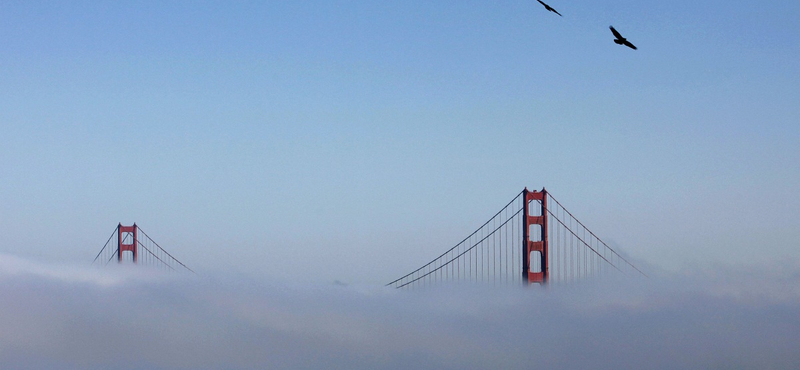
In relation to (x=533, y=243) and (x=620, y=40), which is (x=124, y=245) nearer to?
(x=533, y=243)

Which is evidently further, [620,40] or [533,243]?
[533,243]

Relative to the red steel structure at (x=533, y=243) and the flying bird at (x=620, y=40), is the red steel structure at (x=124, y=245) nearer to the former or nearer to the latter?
the red steel structure at (x=533, y=243)

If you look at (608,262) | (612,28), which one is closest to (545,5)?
(612,28)

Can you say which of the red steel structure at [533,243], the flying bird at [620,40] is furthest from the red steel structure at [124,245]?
the flying bird at [620,40]

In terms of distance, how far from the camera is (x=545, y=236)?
69.4 m

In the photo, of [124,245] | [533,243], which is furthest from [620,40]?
[124,245]

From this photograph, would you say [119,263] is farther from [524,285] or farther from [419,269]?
[524,285]

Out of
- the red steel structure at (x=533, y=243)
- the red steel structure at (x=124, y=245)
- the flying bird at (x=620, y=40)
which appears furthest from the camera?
the red steel structure at (x=124, y=245)

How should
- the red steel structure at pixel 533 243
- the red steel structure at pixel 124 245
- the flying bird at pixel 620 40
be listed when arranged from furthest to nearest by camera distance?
the red steel structure at pixel 124 245, the red steel structure at pixel 533 243, the flying bird at pixel 620 40

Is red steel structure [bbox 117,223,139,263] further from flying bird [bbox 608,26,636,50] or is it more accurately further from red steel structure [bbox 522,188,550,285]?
flying bird [bbox 608,26,636,50]

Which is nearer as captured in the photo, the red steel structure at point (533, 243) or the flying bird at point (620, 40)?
the flying bird at point (620, 40)

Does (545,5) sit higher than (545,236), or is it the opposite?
(545,5)

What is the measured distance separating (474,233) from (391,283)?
897cm

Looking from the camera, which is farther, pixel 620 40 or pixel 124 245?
pixel 124 245
